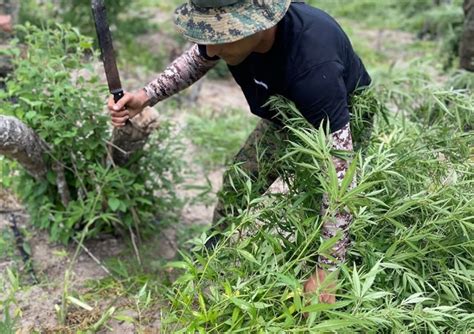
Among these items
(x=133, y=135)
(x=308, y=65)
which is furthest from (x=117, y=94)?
(x=308, y=65)

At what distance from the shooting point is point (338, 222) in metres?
2.00

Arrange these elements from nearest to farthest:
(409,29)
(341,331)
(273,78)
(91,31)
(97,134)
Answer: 1. (341,331)
2. (273,78)
3. (97,134)
4. (91,31)
5. (409,29)

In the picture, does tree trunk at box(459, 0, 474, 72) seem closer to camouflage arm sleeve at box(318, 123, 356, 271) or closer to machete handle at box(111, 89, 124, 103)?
camouflage arm sleeve at box(318, 123, 356, 271)

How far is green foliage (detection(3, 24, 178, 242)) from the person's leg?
0.60m

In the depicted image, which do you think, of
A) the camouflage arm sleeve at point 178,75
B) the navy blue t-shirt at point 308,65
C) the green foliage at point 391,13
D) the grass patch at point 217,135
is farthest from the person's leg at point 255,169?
the green foliage at point 391,13

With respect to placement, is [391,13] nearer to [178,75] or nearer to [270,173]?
[178,75]

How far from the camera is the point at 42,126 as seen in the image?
306 centimetres

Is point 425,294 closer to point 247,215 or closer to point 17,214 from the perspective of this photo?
point 247,215

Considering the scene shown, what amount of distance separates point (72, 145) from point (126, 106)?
2.27 ft

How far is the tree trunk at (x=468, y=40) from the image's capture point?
4.96 m

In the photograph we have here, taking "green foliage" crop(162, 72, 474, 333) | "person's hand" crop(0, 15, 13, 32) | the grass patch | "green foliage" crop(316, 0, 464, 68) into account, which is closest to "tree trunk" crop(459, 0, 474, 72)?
the grass patch

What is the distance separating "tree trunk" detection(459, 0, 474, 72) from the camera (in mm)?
4957

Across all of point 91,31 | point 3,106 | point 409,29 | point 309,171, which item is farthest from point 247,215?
point 409,29

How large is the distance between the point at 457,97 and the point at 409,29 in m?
8.76
